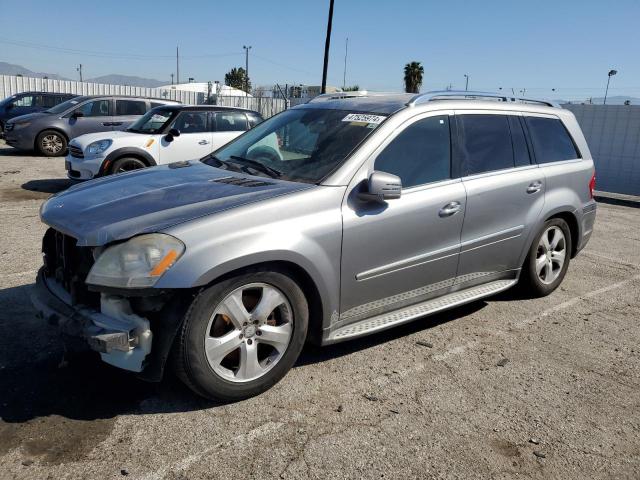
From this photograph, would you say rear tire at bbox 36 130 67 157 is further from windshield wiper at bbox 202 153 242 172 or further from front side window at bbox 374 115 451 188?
front side window at bbox 374 115 451 188

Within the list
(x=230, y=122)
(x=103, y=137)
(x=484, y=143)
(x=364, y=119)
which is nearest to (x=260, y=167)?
(x=364, y=119)

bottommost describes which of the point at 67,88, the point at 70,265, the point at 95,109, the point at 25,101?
the point at 70,265

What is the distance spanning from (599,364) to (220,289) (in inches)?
109

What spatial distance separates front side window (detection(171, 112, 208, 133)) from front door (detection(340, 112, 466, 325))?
260 inches

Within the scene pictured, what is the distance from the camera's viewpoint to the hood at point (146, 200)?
9.84 feet

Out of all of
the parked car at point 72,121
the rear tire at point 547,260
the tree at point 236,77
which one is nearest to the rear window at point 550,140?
the rear tire at point 547,260

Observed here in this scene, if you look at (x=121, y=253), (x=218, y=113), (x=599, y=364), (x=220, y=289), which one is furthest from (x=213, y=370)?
(x=218, y=113)

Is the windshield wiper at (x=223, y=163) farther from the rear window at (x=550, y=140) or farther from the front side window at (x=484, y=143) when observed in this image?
the rear window at (x=550, y=140)

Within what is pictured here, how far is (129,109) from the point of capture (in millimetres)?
14383

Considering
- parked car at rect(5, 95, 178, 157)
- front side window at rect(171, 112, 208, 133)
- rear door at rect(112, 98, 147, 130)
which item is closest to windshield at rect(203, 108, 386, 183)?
front side window at rect(171, 112, 208, 133)

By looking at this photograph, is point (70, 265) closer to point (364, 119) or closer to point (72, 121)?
point (364, 119)

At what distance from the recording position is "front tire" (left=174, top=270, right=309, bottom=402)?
9.66 ft

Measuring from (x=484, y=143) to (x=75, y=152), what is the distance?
724 centimetres

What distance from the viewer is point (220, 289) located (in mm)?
2967
